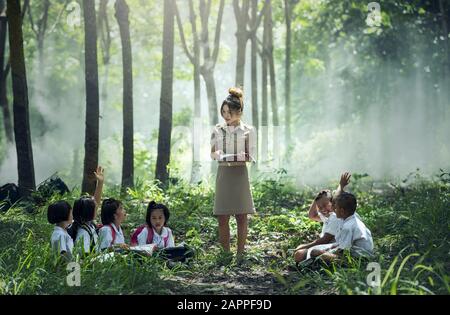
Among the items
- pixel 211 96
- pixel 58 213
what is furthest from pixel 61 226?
pixel 211 96

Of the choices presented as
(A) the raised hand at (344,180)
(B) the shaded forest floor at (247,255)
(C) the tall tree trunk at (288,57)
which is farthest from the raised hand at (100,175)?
(C) the tall tree trunk at (288,57)

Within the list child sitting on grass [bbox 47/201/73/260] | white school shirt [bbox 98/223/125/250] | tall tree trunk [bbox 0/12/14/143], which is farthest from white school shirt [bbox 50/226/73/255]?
tall tree trunk [bbox 0/12/14/143]

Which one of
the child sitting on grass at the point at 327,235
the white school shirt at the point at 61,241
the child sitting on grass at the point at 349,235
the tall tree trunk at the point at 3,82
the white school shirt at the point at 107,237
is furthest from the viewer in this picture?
the tall tree trunk at the point at 3,82

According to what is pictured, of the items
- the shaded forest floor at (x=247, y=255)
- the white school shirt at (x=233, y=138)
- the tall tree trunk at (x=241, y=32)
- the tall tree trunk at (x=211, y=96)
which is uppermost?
the tall tree trunk at (x=241, y=32)

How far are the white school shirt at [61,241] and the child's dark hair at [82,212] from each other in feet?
0.80

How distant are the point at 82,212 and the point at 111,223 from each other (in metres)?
0.57

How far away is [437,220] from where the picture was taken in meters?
11.4

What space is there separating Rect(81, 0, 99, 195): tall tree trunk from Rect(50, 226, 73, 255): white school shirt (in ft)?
16.2

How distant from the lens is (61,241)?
8.77 metres

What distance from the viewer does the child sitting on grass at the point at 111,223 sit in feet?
30.9

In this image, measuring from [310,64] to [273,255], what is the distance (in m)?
25.5

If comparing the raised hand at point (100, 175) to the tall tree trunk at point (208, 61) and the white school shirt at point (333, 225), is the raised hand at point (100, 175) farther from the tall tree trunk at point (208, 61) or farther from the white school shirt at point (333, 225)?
the tall tree trunk at point (208, 61)

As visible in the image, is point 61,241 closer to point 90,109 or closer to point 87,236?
point 87,236
